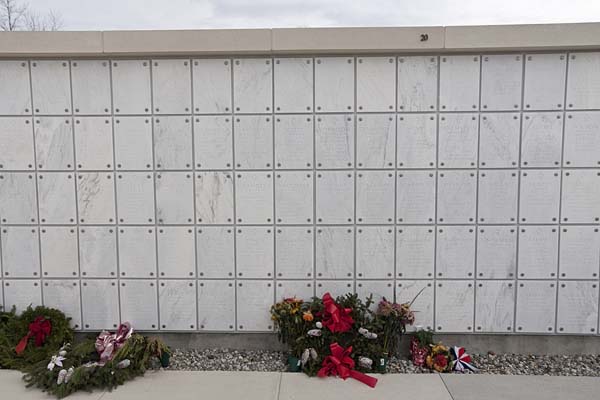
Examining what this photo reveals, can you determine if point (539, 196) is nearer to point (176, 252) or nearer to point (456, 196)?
point (456, 196)

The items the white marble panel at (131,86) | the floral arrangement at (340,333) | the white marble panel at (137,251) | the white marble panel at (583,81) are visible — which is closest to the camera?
the floral arrangement at (340,333)

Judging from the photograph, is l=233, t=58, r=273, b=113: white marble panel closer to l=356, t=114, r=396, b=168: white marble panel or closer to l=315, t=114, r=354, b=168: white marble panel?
l=315, t=114, r=354, b=168: white marble panel

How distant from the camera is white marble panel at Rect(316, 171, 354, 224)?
337cm

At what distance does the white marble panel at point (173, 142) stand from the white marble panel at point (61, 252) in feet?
2.65

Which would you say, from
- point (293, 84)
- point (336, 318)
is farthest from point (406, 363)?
point (293, 84)

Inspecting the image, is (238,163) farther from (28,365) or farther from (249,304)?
(28,365)

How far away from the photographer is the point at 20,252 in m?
3.47

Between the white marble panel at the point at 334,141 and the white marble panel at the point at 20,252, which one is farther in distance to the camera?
the white marble panel at the point at 20,252

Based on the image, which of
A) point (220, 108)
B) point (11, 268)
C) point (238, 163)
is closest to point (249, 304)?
point (238, 163)

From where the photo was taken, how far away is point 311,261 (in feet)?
11.2

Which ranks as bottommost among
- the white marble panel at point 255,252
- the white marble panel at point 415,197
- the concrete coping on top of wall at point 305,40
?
the white marble panel at point 255,252

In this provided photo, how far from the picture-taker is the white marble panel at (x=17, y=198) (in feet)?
11.2

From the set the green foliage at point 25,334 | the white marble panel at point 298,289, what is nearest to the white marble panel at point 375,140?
the white marble panel at point 298,289

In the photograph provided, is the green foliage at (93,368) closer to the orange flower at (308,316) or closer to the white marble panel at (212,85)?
the orange flower at (308,316)
